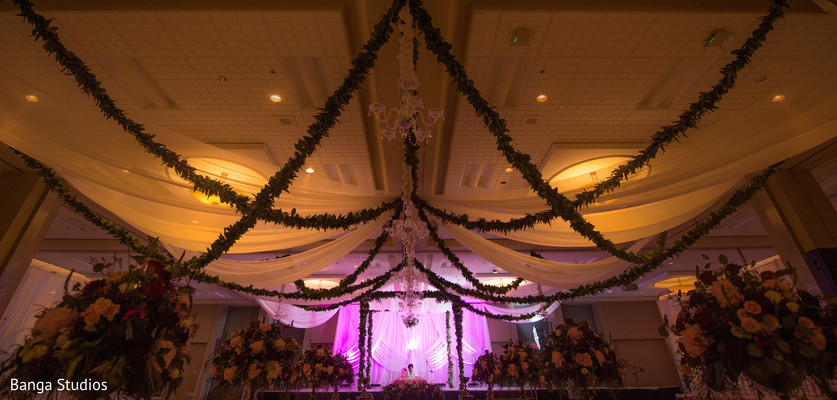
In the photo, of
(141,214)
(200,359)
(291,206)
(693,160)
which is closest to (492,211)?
(693,160)

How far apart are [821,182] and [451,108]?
236 inches

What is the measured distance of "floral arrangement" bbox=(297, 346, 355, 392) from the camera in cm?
690

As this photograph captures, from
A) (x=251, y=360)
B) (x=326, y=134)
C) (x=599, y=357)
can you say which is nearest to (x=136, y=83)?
(x=326, y=134)

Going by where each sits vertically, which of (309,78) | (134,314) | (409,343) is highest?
(309,78)

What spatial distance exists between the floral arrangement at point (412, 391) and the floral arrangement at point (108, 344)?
741 cm

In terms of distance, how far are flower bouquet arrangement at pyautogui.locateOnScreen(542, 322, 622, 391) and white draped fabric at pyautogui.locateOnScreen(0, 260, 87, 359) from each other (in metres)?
11.4

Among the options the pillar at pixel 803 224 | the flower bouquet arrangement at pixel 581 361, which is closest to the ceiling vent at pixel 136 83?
the flower bouquet arrangement at pixel 581 361

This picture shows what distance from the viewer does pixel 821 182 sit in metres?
5.28

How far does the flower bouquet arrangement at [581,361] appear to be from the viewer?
15.0ft

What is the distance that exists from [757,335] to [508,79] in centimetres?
306

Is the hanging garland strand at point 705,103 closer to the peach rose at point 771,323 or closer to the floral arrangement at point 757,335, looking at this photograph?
the floral arrangement at point 757,335

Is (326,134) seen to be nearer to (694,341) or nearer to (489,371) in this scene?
(694,341)

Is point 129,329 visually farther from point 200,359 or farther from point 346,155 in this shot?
point 200,359

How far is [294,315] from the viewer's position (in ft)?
40.4
